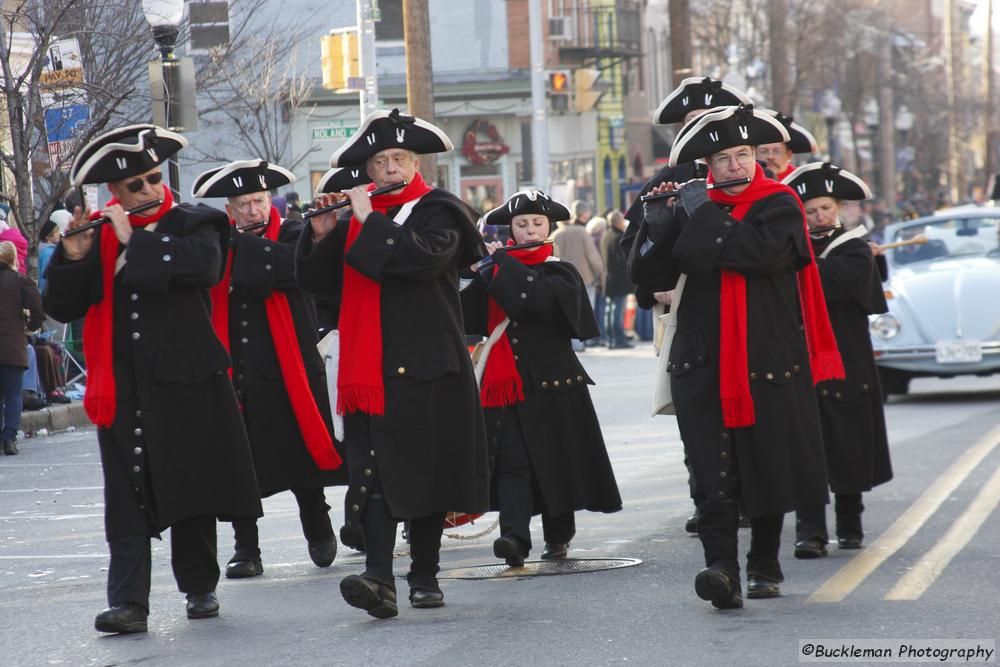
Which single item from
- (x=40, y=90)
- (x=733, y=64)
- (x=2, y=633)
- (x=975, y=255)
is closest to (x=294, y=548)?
(x=2, y=633)

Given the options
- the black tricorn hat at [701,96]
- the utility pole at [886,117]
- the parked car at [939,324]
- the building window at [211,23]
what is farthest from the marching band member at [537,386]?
the utility pole at [886,117]

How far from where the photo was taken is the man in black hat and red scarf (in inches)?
284

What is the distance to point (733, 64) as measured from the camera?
46219 millimetres


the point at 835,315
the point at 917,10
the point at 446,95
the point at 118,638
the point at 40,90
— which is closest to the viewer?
the point at 118,638

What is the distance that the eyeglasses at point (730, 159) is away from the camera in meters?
7.35

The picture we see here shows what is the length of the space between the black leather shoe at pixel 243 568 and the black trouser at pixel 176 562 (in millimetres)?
1084

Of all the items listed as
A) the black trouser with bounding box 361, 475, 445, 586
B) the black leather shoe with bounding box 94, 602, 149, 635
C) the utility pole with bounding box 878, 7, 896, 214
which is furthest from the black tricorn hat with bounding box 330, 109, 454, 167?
the utility pole with bounding box 878, 7, 896, 214

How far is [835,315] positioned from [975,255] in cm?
933

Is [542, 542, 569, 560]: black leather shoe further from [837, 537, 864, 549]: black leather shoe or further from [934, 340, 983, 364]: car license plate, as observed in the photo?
[934, 340, 983, 364]: car license plate

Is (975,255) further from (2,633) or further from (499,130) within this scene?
(499,130)

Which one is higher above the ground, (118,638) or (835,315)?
(835,315)

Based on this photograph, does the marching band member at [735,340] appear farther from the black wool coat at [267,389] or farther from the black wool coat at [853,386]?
the black wool coat at [267,389]

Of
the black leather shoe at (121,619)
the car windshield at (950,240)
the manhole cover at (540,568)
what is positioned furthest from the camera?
the car windshield at (950,240)

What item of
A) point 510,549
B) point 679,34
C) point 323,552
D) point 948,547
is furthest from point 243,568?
point 679,34
